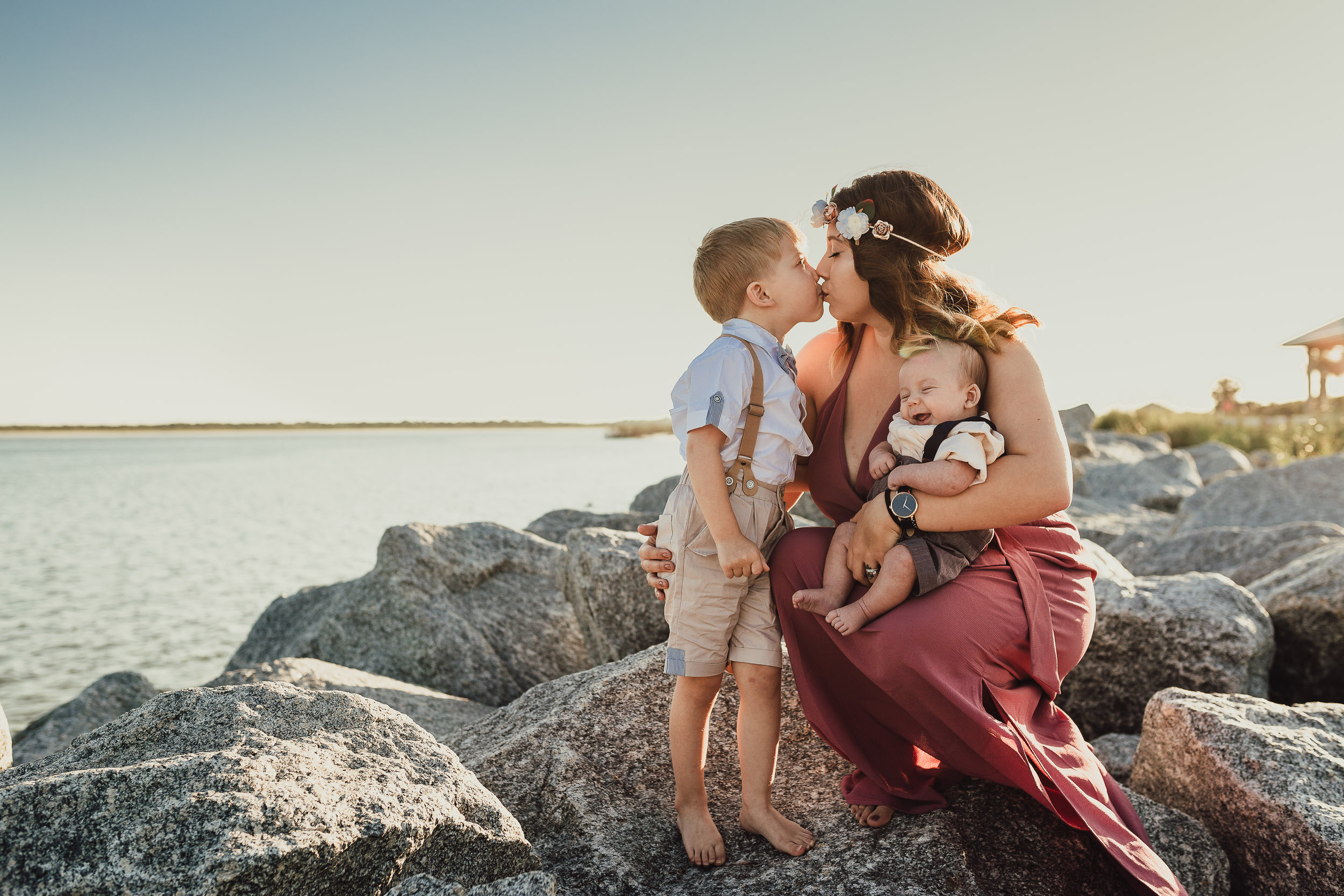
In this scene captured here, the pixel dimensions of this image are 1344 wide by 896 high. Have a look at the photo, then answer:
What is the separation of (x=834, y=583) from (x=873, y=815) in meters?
0.68

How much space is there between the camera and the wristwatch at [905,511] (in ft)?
8.20

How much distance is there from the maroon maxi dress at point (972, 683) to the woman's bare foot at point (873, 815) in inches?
0.8

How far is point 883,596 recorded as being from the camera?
2412 mm

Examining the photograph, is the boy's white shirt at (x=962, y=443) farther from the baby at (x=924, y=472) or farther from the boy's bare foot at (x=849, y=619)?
the boy's bare foot at (x=849, y=619)

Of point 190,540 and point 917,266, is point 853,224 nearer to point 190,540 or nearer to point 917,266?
point 917,266

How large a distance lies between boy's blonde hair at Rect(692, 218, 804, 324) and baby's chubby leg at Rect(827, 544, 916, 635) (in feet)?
3.43

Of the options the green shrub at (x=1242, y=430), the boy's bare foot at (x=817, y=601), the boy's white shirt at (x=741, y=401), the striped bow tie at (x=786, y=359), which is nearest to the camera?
the boy's bare foot at (x=817, y=601)

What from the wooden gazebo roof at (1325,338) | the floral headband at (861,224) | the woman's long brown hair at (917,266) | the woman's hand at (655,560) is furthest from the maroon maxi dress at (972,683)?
the wooden gazebo roof at (1325,338)

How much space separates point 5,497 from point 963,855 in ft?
94.8

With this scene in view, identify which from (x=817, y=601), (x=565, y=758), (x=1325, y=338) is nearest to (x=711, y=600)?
(x=817, y=601)

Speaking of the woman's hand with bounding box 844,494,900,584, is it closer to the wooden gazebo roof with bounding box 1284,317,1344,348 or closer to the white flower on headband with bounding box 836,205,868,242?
the white flower on headband with bounding box 836,205,868,242

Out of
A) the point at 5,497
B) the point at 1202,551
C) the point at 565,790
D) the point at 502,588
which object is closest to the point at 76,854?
the point at 565,790

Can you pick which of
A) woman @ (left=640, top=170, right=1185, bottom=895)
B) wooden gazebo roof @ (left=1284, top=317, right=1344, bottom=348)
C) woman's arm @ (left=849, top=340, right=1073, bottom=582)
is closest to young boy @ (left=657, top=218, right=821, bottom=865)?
woman @ (left=640, top=170, right=1185, bottom=895)

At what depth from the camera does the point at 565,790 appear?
2.67 metres
